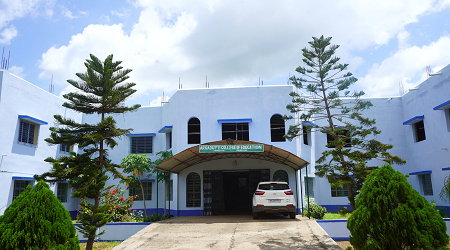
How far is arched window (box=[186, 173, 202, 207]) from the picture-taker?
1595 centimetres

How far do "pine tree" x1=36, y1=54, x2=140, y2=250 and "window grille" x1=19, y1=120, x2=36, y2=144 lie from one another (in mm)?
4615

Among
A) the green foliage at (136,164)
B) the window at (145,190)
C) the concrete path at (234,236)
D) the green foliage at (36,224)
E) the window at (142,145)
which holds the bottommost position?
the concrete path at (234,236)

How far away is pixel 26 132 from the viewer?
14.7 meters

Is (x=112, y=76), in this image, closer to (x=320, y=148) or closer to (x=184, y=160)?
(x=184, y=160)

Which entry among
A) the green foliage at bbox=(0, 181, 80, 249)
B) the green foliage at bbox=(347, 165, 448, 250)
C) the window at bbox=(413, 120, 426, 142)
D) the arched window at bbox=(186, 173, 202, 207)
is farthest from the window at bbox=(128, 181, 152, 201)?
the green foliage at bbox=(347, 165, 448, 250)

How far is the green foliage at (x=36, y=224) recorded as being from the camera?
18.7 feet

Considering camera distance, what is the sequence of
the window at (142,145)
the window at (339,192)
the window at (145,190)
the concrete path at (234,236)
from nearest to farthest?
the concrete path at (234,236) → the window at (339,192) → the window at (145,190) → the window at (142,145)

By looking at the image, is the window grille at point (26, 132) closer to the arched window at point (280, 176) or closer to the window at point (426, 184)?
the arched window at point (280, 176)

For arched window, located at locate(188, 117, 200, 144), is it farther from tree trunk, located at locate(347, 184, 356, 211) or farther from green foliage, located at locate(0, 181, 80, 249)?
green foliage, located at locate(0, 181, 80, 249)

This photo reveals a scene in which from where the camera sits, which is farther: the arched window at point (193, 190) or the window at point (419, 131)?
the window at point (419, 131)

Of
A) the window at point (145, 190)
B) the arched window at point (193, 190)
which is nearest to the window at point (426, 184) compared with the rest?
the arched window at point (193, 190)

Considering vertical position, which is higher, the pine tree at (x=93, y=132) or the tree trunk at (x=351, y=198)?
the pine tree at (x=93, y=132)

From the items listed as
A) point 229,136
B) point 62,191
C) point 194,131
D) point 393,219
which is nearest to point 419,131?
point 229,136

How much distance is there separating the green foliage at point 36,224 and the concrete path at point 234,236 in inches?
108
